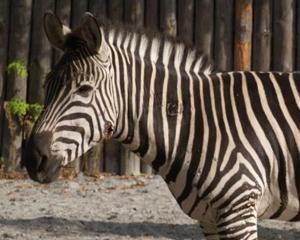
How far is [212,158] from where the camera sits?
15.6 feet

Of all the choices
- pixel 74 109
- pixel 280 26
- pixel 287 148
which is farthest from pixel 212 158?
pixel 280 26

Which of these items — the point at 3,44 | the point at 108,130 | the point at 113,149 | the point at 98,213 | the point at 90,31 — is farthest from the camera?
the point at 3,44

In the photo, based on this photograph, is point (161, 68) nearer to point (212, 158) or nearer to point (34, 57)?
point (212, 158)

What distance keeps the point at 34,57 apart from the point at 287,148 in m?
6.78

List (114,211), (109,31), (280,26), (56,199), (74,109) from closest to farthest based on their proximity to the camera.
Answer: (74,109) < (109,31) < (114,211) < (56,199) < (280,26)

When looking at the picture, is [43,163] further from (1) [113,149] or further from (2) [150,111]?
(1) [113,149]

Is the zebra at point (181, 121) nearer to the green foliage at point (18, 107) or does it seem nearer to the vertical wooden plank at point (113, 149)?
the vertical wooden plank at point (113, 149)

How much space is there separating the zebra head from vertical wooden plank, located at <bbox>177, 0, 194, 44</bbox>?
20.7ft

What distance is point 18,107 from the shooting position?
10.8 metres

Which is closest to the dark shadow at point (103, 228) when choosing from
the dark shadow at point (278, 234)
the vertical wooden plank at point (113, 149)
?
the dark shadow at point (278, 234)

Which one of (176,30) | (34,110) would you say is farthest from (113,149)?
(176,30)

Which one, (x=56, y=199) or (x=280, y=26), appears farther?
(x=280, y=26)

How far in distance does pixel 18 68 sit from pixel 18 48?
0.38 meters

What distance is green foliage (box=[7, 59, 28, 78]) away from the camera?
1084cm
